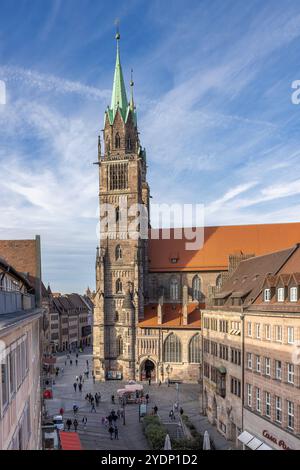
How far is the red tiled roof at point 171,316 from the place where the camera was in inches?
2468

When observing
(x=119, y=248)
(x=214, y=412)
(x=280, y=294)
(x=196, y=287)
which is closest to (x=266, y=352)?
(x=280, y=294)

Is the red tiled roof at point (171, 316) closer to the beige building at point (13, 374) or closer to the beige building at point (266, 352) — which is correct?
the beige building at point (266, 352)

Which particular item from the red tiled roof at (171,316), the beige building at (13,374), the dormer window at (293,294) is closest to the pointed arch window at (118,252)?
the red tiled roof at (171,316)

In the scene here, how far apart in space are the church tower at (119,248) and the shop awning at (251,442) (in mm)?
34947

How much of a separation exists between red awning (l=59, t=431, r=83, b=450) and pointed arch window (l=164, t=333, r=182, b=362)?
33.7 meters

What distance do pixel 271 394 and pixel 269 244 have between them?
40891 mm

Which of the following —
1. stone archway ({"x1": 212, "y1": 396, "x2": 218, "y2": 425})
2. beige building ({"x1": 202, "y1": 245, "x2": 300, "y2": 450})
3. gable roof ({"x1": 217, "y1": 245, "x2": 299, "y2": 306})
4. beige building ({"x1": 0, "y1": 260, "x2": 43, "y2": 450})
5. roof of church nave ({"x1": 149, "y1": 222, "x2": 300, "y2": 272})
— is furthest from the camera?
roof of church nave ({"x1": 149, "y1": 222, "x2": 300, "y2": 272})

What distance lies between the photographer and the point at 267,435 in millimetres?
26922

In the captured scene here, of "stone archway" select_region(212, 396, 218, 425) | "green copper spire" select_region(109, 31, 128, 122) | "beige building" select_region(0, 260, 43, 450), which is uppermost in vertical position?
"green copper spire" select_region(109, 31, 128, 122)

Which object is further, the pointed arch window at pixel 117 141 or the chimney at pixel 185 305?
the pointed arch window at pixel 117 141

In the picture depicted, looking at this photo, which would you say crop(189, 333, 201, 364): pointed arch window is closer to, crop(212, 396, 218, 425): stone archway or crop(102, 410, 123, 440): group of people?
Result: crop(102, 410, 123, 440): group of people

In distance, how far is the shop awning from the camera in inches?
1062

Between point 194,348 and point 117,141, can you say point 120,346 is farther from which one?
point 117,141

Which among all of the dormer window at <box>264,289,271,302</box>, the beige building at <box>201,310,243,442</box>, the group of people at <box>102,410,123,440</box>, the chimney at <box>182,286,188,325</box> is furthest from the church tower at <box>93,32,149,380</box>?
the dormer window at <box>264,289,271,302</box>
